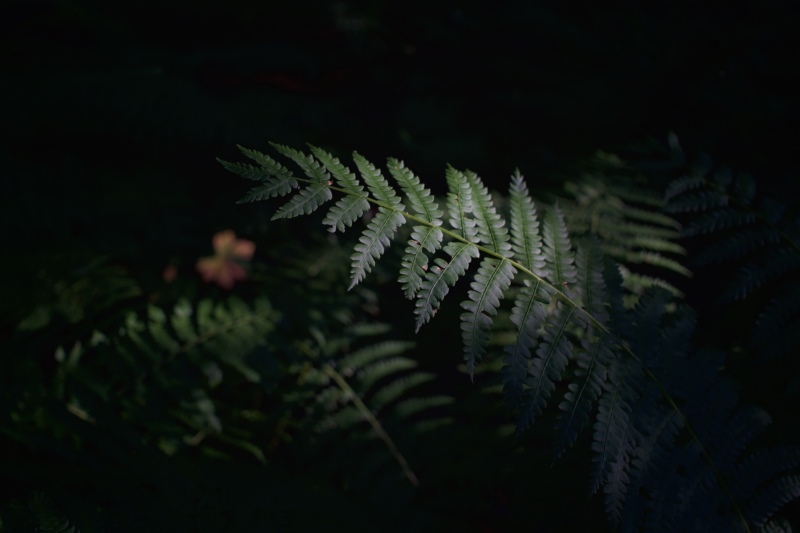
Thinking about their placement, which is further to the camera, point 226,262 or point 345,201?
point 226,262

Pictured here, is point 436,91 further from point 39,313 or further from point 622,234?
point 39,313

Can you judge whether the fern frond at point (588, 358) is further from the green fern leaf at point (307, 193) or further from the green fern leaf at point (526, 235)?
the green fern leaf at point (307, 193)

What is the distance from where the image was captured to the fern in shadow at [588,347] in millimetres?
1099

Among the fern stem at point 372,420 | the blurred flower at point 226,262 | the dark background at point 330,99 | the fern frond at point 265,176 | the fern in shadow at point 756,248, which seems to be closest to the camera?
the fern frond at point 265,176

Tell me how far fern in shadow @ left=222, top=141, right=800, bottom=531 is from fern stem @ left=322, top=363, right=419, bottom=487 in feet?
2.30

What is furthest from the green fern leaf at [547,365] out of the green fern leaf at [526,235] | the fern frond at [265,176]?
the fern frond at [265,176]

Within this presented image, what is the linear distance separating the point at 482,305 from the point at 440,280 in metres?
0.11

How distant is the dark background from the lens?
7.35ft

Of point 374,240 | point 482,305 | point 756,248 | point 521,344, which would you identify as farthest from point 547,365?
point 756,248

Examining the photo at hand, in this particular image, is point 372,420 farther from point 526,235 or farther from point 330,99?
point 330,99

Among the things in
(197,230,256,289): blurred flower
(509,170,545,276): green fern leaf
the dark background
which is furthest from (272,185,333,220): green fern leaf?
(197,230,256,289): blurred flower

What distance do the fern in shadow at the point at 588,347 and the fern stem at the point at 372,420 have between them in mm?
700

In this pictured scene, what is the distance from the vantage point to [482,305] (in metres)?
1.12

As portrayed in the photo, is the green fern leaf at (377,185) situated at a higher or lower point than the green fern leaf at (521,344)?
higher
